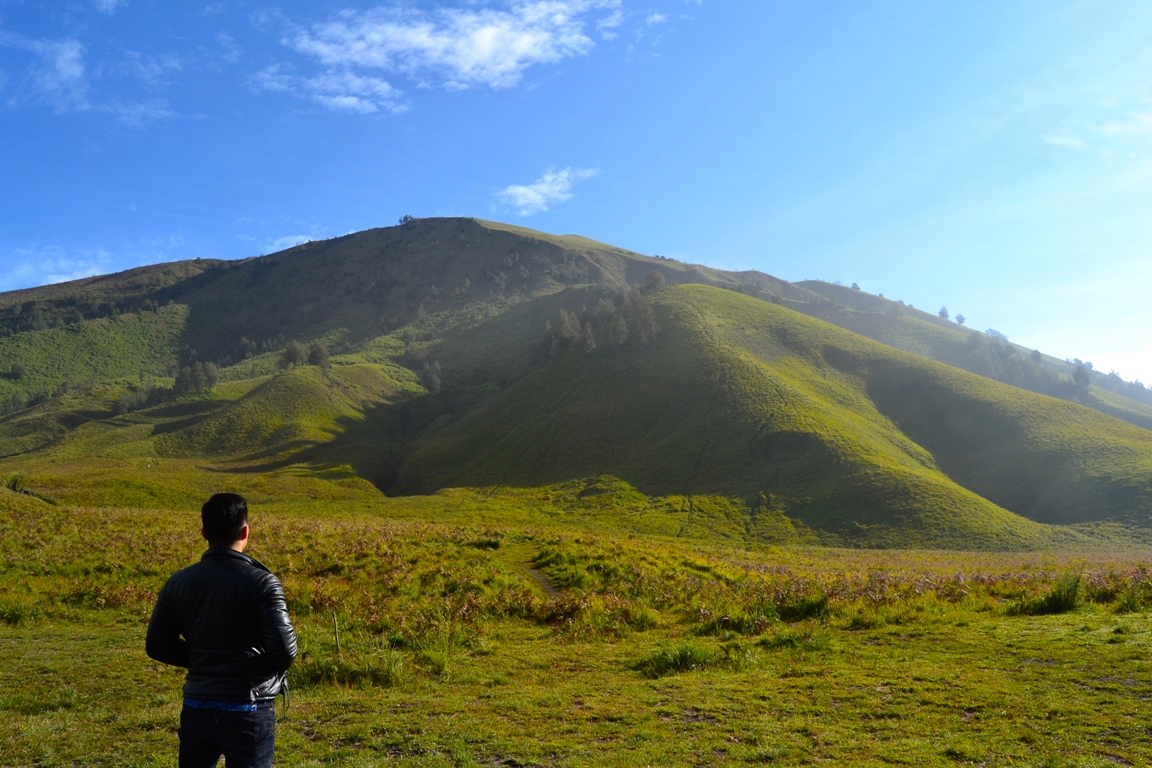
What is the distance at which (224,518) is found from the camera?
586 cm

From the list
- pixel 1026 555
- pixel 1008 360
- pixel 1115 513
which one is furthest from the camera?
pixel 1008 360

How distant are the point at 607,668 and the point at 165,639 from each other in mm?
10778

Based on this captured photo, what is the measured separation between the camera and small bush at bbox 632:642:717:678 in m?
14.3

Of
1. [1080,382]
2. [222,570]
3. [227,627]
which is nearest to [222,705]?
[227,627]

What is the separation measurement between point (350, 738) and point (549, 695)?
373 cm

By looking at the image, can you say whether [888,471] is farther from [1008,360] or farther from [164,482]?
[1008,360]

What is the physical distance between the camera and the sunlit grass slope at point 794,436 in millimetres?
79500

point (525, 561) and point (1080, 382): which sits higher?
point (1080, 382)

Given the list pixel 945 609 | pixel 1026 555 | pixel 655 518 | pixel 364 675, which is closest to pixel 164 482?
pixel 655 518

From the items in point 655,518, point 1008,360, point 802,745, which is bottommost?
point 655,518

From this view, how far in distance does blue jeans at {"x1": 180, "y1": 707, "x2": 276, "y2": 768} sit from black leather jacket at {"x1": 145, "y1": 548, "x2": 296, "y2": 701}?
151 mm

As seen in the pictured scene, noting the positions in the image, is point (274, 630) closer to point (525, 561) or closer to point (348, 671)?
point (348, 671)

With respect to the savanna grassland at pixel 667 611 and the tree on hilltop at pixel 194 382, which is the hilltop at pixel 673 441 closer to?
the tree on hilltop at pixel 194 382

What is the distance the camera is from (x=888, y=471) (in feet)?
275
